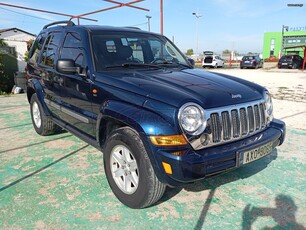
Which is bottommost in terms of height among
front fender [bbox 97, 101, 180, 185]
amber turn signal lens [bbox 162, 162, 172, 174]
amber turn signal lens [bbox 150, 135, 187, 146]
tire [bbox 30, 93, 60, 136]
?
tire [bbox 30, 93, 60, 136]

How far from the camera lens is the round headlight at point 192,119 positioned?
7.34 feet

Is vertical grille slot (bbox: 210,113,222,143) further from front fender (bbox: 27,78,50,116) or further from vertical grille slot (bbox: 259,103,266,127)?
front fender (bbox: 27,78,50,116)

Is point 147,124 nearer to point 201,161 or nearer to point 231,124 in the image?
point 201,161

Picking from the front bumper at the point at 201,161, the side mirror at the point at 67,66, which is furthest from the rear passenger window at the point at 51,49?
the front bumper at the point at 201,161

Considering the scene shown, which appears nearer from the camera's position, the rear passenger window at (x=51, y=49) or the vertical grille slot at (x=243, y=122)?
the vertical grille slot at (x=243, y=122)

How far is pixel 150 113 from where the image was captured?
2.30 m

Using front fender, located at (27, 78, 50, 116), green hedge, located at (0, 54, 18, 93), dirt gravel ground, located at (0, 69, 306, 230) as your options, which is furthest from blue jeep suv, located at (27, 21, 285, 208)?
green hedge, located at (0, 54, 18, 93)

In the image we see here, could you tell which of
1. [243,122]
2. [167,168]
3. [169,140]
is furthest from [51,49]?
[243,122]

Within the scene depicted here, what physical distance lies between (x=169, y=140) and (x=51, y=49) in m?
2.90

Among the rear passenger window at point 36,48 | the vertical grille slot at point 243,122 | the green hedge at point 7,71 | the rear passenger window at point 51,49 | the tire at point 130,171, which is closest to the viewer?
the tire at point 130,171

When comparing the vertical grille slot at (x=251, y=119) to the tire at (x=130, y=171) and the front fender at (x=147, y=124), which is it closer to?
the front fender at (x=147, y=124)

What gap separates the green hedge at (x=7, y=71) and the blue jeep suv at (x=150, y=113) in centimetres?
782

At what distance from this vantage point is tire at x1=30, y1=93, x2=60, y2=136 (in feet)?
15.2

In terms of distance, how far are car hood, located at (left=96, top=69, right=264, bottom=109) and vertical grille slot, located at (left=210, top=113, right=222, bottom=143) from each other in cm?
10
